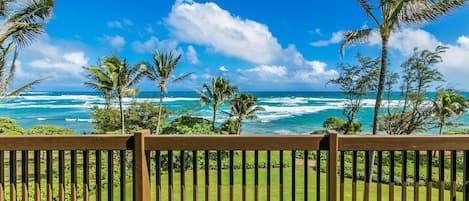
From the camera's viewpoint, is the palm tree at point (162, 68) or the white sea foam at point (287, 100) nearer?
the palm tree at point (162, 68)

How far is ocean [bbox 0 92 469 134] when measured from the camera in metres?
28.4

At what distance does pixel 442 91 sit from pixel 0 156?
17.6 meters

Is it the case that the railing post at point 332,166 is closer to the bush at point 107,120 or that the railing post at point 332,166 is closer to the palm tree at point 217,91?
the palm tree at point 217,91

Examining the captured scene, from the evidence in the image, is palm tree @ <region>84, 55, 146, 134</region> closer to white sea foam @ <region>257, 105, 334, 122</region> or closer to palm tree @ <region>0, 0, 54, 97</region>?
palm tree @ <region>0, 0, 54, 97</region>

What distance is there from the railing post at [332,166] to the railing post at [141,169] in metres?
0.97

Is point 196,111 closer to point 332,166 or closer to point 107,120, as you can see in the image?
point 107,120

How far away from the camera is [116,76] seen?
14.8m

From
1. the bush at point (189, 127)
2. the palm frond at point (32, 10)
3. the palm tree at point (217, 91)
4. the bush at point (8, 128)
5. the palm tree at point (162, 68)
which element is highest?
the palm frond at point (32, 10)

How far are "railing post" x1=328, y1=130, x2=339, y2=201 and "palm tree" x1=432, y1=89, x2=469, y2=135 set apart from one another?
16.1 m

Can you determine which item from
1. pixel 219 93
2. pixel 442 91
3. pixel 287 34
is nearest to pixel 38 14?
pixel 219 93

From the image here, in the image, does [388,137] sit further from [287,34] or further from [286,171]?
[287,34]

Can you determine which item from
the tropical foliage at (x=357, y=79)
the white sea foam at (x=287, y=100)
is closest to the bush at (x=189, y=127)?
the tropical foliage at (x=357, y=79)

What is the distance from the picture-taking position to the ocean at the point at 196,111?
93.2 feet

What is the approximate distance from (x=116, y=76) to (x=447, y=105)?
1534cm
